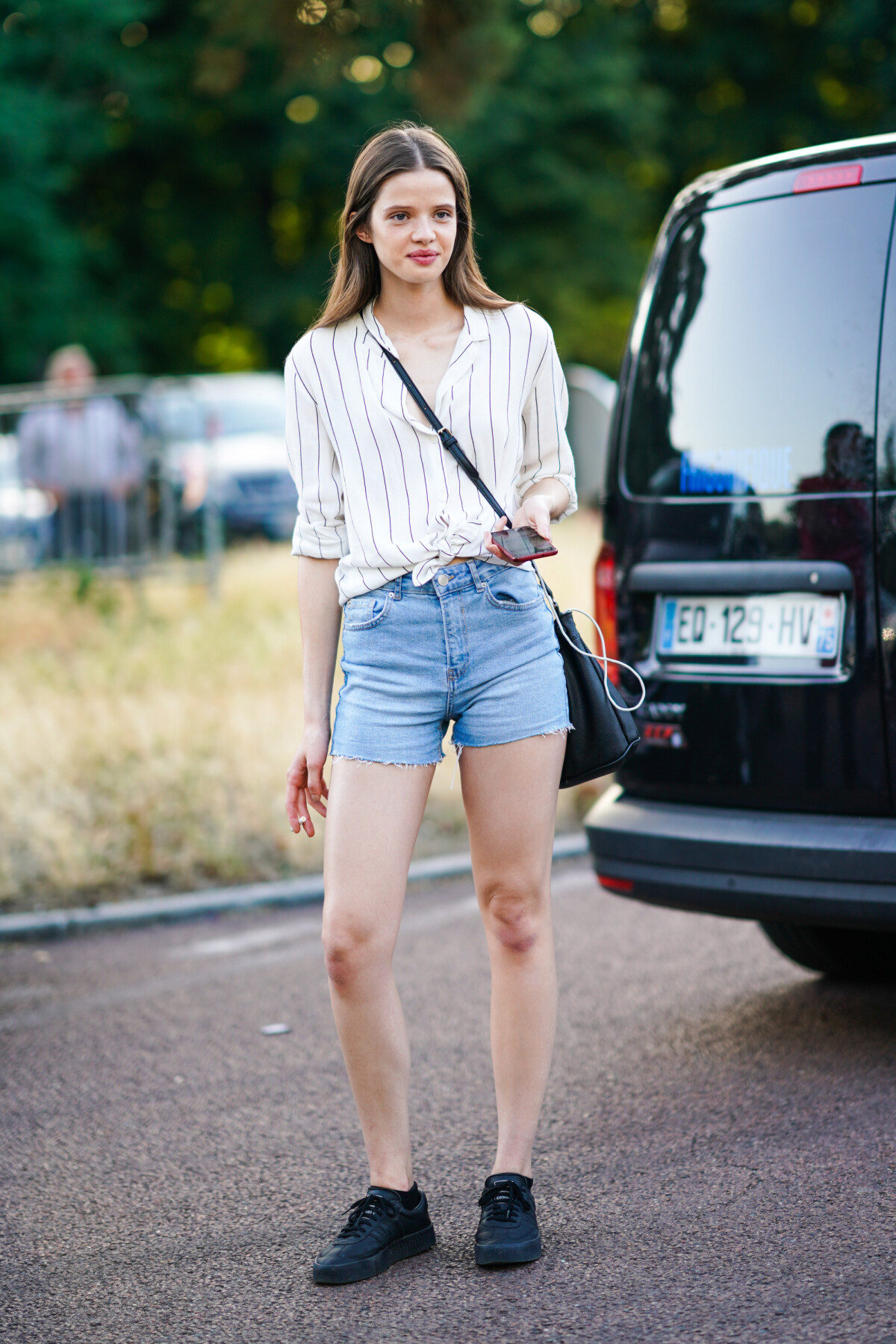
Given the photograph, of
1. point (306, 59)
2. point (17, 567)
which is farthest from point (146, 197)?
point (306, 59)

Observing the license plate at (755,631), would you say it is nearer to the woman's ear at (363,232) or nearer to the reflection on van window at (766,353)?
the reflection on van window at (766,353)

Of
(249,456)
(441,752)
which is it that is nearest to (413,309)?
(441,752)

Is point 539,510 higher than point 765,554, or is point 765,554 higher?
point 539,510

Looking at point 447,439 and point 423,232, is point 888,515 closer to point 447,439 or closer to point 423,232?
point 447,439

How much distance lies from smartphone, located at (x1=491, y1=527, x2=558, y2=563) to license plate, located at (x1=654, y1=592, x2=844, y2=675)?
3.37 ft

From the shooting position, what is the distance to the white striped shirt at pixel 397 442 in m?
2.88

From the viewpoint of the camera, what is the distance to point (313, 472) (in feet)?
9.74

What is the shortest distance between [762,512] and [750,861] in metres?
0.81

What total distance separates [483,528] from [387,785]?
49 cm

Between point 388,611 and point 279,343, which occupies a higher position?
point 279,343

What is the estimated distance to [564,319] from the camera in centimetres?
2872

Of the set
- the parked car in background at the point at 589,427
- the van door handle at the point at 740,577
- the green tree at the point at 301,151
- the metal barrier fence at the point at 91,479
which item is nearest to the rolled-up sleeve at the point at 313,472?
the van door handle at the point at 740,577

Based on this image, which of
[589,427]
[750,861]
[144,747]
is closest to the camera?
[750,861]

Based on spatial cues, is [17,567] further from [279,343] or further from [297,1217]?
[279,343]
